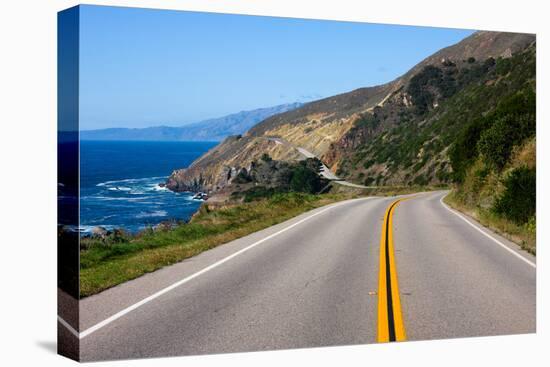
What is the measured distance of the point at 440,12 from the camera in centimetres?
1281

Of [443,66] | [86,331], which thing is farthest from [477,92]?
[86,331]

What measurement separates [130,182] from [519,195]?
923 cm

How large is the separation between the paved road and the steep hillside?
984 centimetres

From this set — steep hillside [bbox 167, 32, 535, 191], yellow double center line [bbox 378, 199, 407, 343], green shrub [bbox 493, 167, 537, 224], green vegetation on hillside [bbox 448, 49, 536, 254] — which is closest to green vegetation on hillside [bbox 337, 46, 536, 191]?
steep hillside [bbox 167, 32, 535, 191]

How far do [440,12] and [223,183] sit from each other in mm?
9493

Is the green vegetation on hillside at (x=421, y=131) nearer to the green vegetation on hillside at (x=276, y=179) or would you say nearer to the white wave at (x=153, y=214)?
the green vegetation on hillside at (x=276, y=179)

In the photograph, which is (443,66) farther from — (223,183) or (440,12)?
(440,12)

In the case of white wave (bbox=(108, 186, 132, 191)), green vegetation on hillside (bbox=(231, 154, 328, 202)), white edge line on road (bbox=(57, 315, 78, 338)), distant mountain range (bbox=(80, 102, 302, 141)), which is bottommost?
white edge line on road (bbox=(57, 315, 78, 338))

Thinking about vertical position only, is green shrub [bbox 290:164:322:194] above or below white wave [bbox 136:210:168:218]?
below

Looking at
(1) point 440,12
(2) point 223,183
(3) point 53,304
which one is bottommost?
(3) point 53,304

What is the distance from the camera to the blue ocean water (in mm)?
9802

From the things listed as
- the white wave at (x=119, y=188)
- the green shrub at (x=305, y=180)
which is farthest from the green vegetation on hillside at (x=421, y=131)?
the white wave at (x=119, y=188)

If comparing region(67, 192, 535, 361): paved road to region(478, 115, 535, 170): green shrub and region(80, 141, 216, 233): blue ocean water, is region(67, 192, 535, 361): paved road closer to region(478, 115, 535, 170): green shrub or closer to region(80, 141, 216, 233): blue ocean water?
region(80, 141, 216, 233): blue ocean water

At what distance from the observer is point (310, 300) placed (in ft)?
32.9
